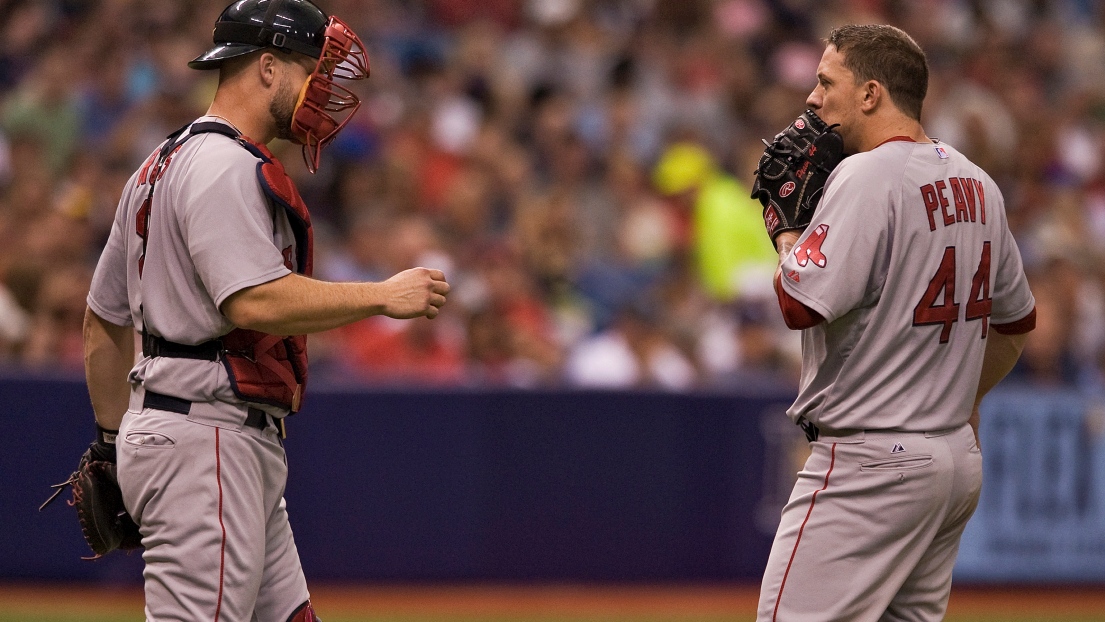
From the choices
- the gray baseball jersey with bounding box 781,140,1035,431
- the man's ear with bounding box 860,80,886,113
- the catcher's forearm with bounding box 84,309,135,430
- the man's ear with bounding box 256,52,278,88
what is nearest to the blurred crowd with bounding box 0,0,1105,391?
the catcher's forearm with bounding box 84,309,135,430

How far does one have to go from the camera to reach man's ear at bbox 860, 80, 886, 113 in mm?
4027

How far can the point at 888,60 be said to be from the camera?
13.1 ft

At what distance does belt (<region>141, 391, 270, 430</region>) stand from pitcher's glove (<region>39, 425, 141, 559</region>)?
1.14 feet

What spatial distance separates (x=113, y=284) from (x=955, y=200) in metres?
2.55

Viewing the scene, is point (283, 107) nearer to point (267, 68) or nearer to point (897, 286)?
point (267, 68)

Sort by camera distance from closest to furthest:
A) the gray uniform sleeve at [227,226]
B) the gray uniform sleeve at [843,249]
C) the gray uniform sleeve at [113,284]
→ the gray uniform sleeve at [227,226] < the gray uniform sleeve at [843,249] < the gray uniform sleeve at [113,284]

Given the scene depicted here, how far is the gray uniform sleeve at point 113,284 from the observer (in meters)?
4.16

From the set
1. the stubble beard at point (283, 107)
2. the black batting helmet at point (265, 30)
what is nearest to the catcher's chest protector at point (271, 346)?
the stubble beard at point (283, 107)

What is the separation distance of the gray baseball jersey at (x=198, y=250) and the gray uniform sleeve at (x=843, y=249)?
145 centimetres

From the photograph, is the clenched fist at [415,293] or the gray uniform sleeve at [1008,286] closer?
the clenched fist at [415,293]

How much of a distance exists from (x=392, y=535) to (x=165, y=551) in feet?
15.7

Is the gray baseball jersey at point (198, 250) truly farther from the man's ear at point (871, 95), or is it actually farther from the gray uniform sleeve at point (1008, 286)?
the gray uniform sleeve at point (1008, 286)

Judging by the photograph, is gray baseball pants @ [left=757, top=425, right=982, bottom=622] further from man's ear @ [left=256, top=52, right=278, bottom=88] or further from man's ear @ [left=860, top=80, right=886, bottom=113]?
man's ear @ [left=256, top=52, right=278, bottom=88]

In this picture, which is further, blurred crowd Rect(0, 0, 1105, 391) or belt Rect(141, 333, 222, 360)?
blurred crowd Rect(0, 0, 1105, 391)
